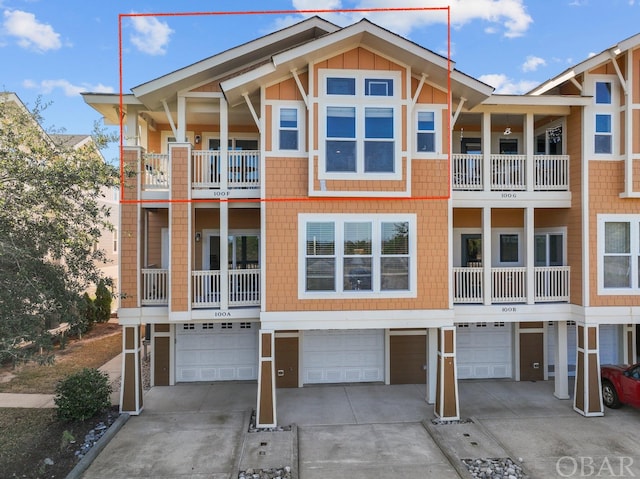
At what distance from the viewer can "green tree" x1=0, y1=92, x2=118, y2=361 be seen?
645cm

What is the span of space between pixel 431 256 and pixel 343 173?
289cm

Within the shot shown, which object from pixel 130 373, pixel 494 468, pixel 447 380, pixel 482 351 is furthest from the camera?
pixel 482 351

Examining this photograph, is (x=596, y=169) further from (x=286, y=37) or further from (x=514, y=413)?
(x=286, y=37)

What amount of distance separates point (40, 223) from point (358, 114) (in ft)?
22.4

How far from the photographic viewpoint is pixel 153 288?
32.5ft

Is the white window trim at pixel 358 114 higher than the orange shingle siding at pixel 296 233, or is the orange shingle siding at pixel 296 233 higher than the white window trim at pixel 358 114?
the white window trim at pixel 358 114

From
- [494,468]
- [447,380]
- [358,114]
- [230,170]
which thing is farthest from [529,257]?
[230,170]

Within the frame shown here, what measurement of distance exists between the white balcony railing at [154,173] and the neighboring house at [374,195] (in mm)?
36

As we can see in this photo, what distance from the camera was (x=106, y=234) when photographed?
2223 cm

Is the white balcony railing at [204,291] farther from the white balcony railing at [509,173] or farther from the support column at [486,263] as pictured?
the white balcony railing at [509,173]

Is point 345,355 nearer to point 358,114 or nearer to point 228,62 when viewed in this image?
point 358,114

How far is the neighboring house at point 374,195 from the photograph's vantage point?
9.19 metres

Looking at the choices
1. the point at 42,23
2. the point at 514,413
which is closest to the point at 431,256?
the point at 514,413

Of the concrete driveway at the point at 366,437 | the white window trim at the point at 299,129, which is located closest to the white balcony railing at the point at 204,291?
the concrete driveway at the point at 366,437
